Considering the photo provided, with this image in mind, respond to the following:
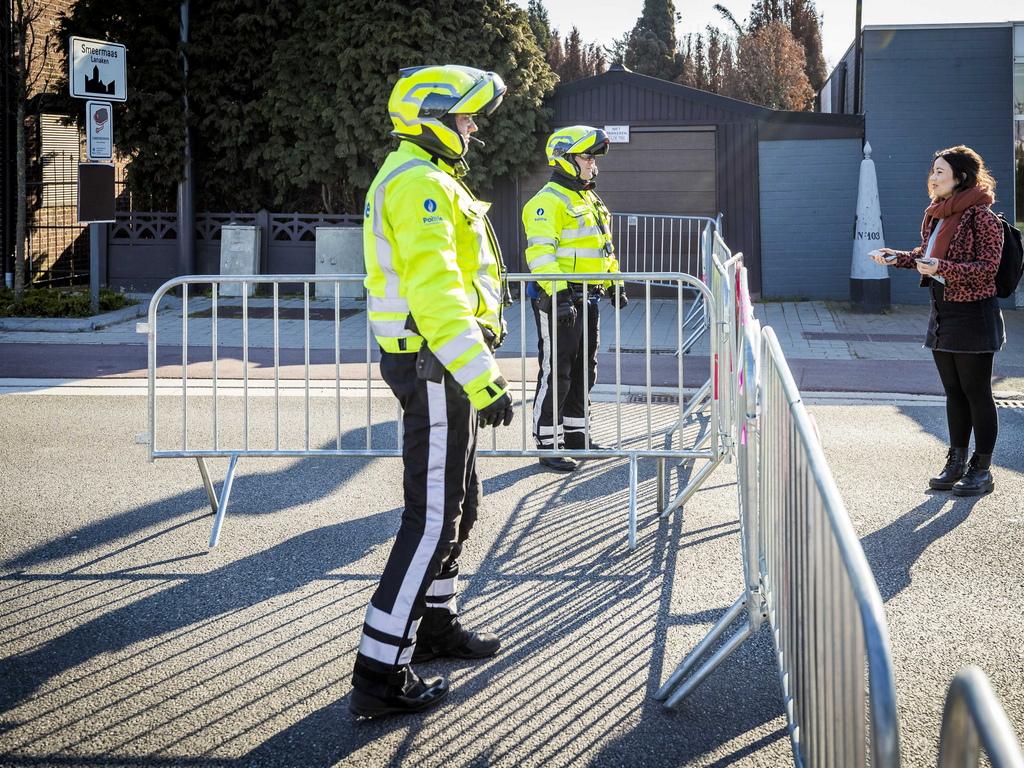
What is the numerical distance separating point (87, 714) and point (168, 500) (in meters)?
2.86

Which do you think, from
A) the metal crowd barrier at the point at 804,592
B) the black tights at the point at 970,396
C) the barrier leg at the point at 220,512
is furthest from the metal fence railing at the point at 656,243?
the metal crowd barrier at the point at 804,592

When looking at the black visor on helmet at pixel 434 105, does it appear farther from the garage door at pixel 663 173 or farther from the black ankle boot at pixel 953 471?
the garage door at pixel 663 173

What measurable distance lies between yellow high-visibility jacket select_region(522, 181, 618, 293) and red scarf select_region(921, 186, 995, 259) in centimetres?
190

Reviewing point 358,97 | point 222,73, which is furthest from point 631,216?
point 222,73

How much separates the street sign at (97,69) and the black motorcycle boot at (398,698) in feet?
38.0

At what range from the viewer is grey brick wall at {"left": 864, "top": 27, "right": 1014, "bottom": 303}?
15.8 metres

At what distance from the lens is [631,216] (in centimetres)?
1614

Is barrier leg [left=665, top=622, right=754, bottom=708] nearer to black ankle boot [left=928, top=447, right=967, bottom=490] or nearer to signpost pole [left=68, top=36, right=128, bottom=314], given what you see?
black ankle boot [left=928, top=447, right=967, bottom=490]

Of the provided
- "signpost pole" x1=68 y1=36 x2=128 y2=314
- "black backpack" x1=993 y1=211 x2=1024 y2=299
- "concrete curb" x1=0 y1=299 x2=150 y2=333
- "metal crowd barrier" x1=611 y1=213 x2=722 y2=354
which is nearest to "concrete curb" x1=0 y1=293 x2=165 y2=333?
"concrete curb" x1=0 y1=299 x2=150 y2=333

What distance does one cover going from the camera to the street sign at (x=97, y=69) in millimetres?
13805

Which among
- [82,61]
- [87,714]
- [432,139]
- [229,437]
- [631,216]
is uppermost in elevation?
[82,61]

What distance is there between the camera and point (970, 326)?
667 cm

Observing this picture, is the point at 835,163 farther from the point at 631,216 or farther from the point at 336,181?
the point at 336,181

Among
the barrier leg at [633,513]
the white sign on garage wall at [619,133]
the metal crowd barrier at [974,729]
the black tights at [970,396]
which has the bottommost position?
the barrier leg at [633,513]
